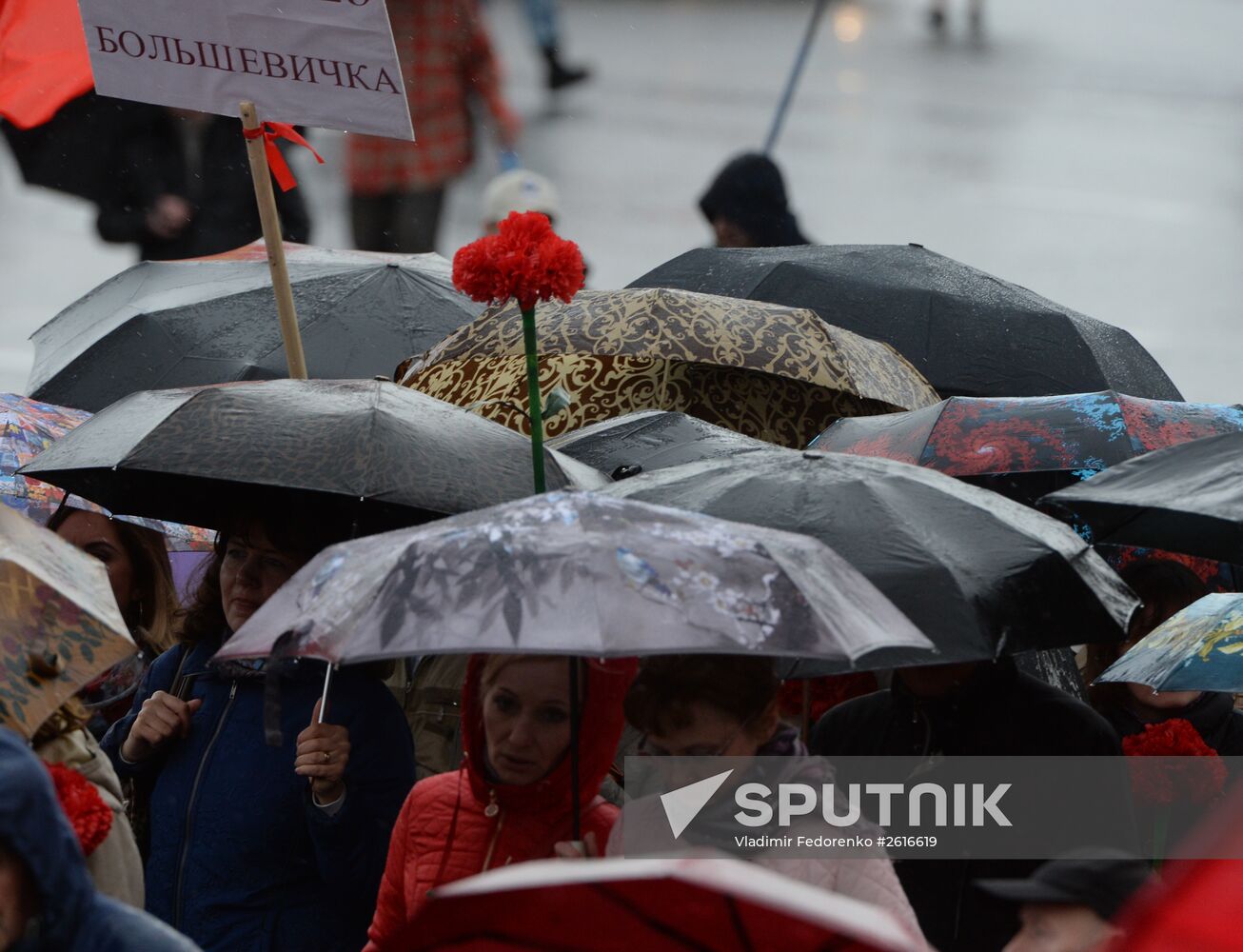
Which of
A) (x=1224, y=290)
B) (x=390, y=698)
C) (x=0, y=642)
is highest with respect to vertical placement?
(x=0, y=642)

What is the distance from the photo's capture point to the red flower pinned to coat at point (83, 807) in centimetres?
331

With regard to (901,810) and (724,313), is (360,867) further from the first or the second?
(724,313)

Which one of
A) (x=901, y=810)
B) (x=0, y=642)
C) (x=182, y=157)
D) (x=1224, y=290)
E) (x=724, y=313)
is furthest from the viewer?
(x=1224, y=290)

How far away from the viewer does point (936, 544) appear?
3846 millimetres

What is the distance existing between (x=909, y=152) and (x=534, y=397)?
12.5 m

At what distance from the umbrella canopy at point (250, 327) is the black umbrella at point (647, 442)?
3.87ft

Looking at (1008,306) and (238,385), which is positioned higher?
(238,385)

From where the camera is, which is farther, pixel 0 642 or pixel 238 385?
pixel 238 385

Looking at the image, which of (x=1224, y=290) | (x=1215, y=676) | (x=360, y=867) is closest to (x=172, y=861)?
(x=360, y=867)

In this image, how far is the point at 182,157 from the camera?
350 inches

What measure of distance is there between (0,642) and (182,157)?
585 centimetres

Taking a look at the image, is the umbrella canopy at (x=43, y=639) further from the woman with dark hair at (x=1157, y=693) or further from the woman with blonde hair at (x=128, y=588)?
the woman with dark hair at (x=1157, y=693)

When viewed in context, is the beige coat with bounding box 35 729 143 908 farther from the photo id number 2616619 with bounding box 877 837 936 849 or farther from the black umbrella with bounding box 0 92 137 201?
the black umbrella with bounding box 0 92 137 201

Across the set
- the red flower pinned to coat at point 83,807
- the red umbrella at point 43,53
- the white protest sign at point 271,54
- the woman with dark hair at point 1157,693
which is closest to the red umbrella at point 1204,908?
the red flower pinned to coat at point 83,807
